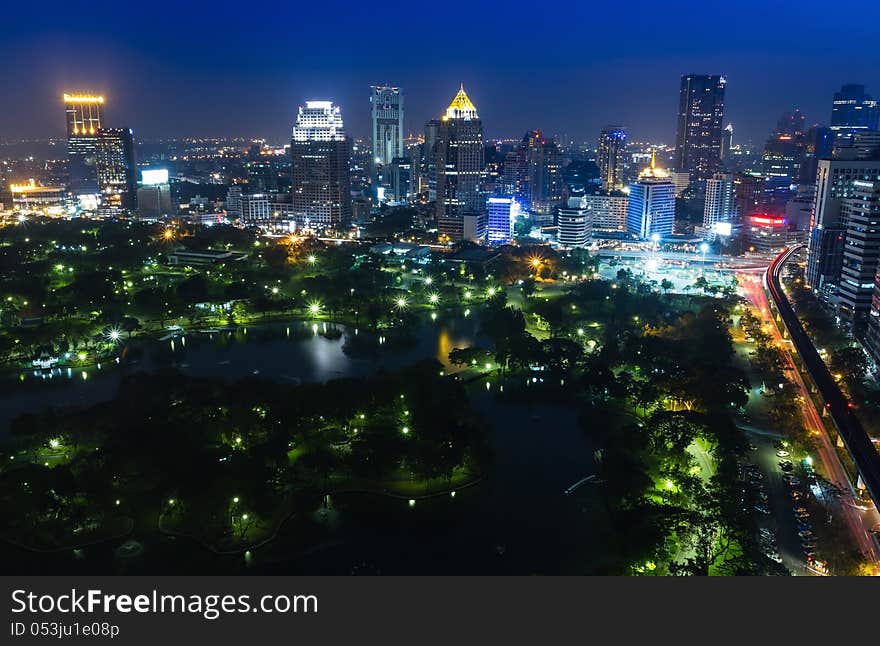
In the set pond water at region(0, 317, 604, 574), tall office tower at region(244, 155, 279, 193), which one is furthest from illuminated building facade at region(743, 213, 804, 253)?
tall office tower at region(244, 155, 279, 193)

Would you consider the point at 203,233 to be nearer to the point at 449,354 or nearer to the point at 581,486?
the point at 449,354

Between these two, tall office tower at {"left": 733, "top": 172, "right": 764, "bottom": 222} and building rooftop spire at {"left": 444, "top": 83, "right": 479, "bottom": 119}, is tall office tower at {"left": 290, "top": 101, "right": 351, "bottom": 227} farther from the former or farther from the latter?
tall office tower at {"left": 733, "top": 172, "right": 764, "bottom": 222}

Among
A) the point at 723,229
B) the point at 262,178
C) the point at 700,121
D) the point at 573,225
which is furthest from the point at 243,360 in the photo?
the point at 700,121

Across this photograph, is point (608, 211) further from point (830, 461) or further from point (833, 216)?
point (830, 461)

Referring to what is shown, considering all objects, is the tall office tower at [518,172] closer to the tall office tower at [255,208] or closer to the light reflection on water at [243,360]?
the tall office tower at [255,208]

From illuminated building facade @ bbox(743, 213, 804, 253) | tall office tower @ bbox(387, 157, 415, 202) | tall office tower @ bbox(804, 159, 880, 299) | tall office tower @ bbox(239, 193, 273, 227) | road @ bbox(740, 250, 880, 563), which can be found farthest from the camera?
tall office tower @ bbox(387, 157, 415, 202)

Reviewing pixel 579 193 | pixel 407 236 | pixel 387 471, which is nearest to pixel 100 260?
pixel 407 236

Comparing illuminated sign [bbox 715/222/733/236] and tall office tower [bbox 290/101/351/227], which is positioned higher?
tall office tower [bbox 290/101/351/227]
